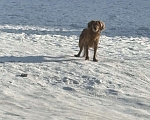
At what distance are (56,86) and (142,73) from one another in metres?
2.21

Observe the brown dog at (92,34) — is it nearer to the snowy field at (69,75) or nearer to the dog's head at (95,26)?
the dog's head at (95,26)

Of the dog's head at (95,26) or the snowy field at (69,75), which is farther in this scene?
the dog's head at (95,26)

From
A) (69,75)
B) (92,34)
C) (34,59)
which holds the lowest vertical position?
(69,75)

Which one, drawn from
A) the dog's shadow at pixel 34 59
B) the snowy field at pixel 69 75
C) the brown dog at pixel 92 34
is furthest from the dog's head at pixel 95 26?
the dog's shadow at pixel 34 59

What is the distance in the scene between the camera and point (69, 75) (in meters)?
7.71

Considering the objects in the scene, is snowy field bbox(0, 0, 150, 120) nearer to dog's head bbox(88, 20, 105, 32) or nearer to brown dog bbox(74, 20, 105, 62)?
brown dog bbox(74, 20, 105, 62)

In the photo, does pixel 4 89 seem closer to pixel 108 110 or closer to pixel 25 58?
pixel 108 110

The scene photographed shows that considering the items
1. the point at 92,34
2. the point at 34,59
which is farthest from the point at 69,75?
the point at 34,59

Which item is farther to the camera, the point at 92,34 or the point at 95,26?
the point at 92,34

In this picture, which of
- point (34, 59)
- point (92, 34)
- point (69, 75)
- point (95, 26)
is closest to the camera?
point (69, 75)

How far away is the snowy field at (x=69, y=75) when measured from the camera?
584 centimetres

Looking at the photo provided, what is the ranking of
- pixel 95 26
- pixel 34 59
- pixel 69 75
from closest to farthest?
pixel 69 75
pixel 95 26
pixel 34 59

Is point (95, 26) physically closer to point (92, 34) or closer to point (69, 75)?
point (92, 34)

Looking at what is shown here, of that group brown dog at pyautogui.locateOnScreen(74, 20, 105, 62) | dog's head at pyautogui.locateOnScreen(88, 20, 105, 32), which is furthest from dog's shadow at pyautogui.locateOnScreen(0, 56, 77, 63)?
dog's head at pyautogui.locateOnScreen(88, 20, 105, 32)
